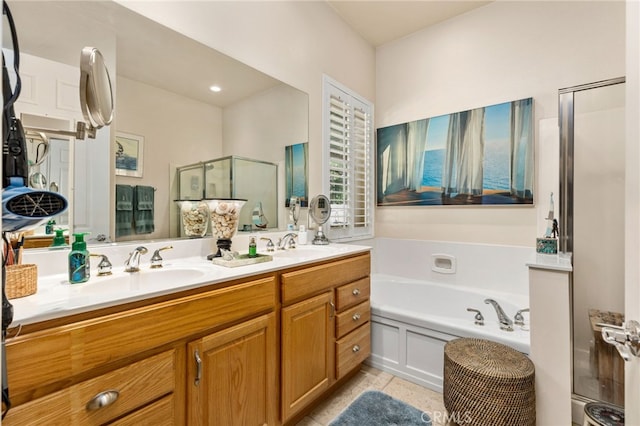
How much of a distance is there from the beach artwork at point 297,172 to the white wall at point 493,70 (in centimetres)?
116

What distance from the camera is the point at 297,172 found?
2266 mm

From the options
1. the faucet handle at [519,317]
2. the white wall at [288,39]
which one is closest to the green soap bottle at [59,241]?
the white wall at [288,39]

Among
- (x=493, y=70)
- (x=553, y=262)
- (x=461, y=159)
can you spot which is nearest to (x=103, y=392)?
(x=553, y=262)

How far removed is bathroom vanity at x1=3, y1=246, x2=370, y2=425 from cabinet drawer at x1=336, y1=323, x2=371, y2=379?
1 cm

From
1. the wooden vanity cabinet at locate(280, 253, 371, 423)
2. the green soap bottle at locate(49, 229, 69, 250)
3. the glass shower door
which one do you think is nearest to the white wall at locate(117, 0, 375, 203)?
the wooden vanity cabinet at locate(280, 253, 371, 423)

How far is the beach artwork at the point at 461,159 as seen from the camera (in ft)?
7.57

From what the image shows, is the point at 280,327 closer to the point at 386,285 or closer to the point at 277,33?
the point at 386,285

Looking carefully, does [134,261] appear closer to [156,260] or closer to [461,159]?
[156,260]

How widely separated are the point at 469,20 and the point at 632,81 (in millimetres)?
2477

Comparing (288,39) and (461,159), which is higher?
(288,39)

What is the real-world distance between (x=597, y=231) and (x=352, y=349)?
1.56 m

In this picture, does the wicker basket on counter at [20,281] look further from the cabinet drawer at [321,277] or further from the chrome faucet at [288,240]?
the chrome faucet at [288,240]

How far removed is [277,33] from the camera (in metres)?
2.06

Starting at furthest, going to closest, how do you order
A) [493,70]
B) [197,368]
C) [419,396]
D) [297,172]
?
[493,70]
[297,172]
[419,396]
[197,368]
